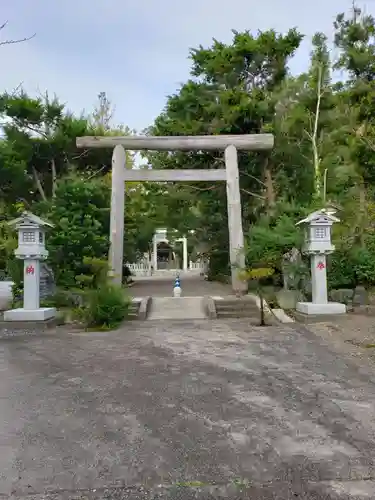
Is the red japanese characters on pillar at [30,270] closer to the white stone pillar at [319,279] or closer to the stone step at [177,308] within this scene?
the stone step at [177,308]

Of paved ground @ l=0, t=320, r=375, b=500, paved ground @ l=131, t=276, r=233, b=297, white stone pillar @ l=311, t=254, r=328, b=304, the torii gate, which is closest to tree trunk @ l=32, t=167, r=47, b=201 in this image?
the torii gate

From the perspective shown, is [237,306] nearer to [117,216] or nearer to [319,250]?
[319,250]

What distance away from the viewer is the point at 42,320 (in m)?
Answer: 9.23

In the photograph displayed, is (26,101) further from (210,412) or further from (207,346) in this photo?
(210,412)

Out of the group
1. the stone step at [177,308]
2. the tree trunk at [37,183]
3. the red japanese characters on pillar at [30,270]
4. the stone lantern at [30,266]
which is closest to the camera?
the stone lantern at [30,266]

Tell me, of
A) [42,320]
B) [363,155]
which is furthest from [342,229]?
[42,320]

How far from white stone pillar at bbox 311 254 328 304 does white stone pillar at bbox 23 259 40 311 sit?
5844 millimetres

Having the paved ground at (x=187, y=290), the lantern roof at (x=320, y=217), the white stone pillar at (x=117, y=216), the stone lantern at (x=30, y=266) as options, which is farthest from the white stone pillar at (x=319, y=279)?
the stone lantern at (x=30, y=266)

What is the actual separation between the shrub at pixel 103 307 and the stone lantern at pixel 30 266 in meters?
0.99

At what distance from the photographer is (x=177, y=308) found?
36.7 ft

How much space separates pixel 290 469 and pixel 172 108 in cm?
1510

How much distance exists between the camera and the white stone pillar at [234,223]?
12.1m

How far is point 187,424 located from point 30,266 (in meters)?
6.97

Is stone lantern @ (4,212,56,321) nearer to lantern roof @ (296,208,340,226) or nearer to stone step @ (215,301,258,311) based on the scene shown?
stone step @ (215,301,258,311)
